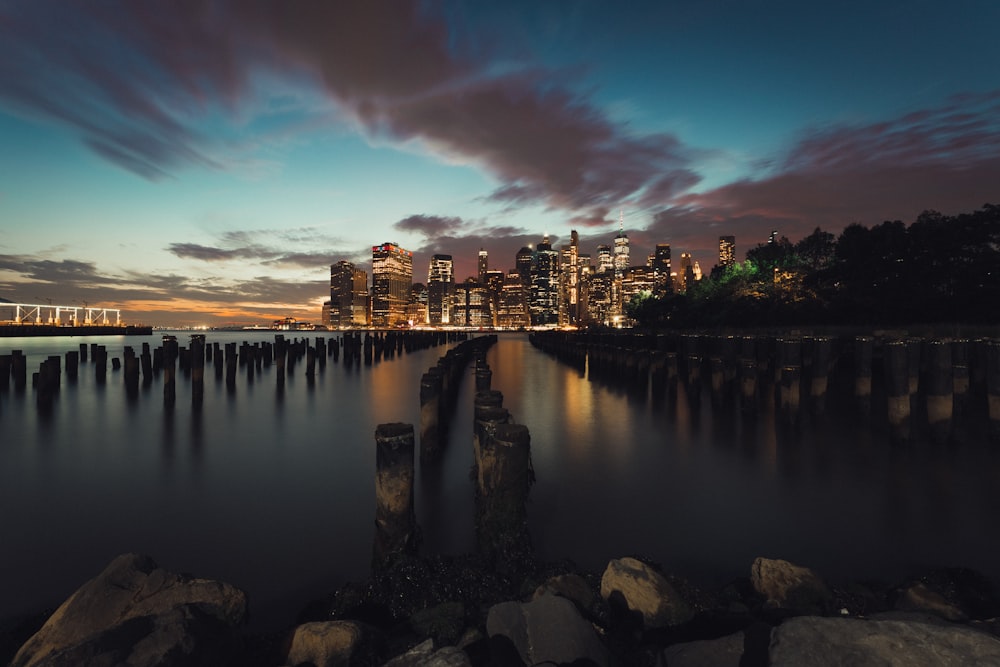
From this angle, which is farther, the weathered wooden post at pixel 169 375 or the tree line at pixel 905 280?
the tree line at pixel 905 280

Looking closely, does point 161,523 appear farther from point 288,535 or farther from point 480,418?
point 480,418

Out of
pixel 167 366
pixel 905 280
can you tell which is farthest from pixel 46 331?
pixel 905 280

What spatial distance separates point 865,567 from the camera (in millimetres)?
5383

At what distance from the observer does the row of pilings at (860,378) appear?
34.0 ft

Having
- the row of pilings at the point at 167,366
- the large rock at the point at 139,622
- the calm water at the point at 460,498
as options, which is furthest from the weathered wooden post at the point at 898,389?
the row of pilings at the point at 167,366

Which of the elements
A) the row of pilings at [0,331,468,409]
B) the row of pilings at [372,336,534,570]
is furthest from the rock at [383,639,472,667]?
the row of pilings at [0,331,468,409]

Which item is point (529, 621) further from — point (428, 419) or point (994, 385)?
point (994, 385)

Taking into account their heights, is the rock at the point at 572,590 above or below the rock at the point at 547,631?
below

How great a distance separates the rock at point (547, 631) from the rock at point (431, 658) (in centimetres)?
44

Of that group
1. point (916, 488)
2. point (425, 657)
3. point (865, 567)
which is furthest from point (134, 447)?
point (916, 488)

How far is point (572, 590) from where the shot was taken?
3.95 metres

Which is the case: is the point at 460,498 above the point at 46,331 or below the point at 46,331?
below

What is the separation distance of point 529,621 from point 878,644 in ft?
7.00

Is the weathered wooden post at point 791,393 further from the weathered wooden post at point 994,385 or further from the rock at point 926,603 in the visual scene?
the rock at point 926,603
